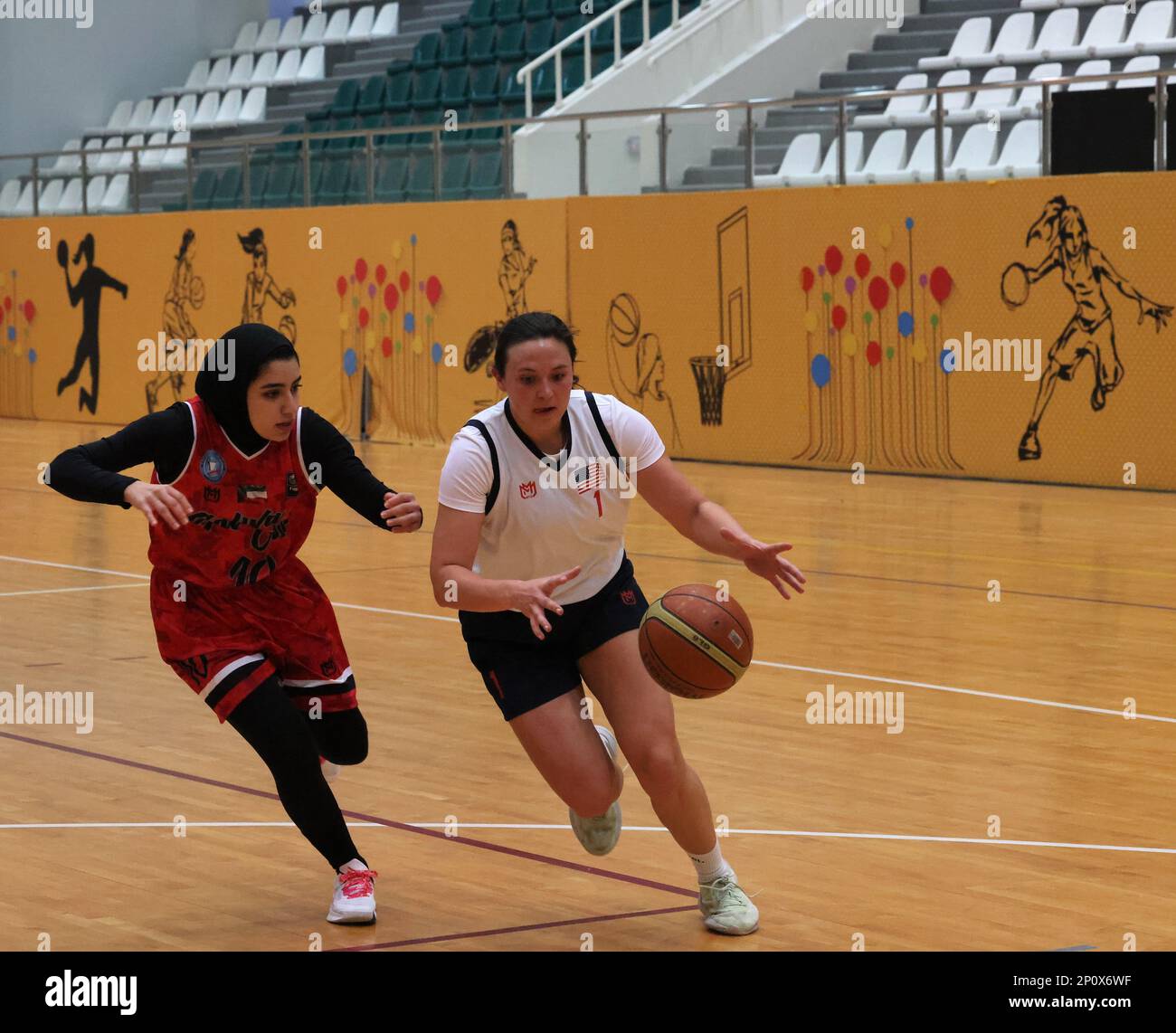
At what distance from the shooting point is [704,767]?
636 centimetres

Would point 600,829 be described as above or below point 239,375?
below

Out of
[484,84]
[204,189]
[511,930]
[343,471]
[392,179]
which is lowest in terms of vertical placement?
[511,930]

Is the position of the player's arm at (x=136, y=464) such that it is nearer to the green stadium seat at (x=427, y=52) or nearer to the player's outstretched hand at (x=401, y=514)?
the player's outstretched hand at (x=401, y=514)

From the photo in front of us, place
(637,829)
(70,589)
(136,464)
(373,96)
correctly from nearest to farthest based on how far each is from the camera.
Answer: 1. (136,464)
2. (637,829)
3. (70,589)
4. (373,96)

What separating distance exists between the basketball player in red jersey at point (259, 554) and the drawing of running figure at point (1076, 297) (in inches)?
420

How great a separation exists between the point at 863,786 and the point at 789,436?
1095cm

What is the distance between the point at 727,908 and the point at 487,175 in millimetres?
15068

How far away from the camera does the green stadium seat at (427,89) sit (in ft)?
77.2

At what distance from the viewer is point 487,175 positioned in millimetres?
18906

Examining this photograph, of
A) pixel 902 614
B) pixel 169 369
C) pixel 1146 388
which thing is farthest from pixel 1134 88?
pixel 169 369

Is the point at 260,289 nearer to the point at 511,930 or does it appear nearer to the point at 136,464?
the point at 136,464

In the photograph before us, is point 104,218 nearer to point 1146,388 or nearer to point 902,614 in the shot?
point 1146,388

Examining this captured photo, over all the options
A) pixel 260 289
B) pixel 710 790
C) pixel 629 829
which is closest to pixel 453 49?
pixel 260 289

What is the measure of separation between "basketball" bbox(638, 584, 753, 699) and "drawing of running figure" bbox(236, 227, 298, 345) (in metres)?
17.2
